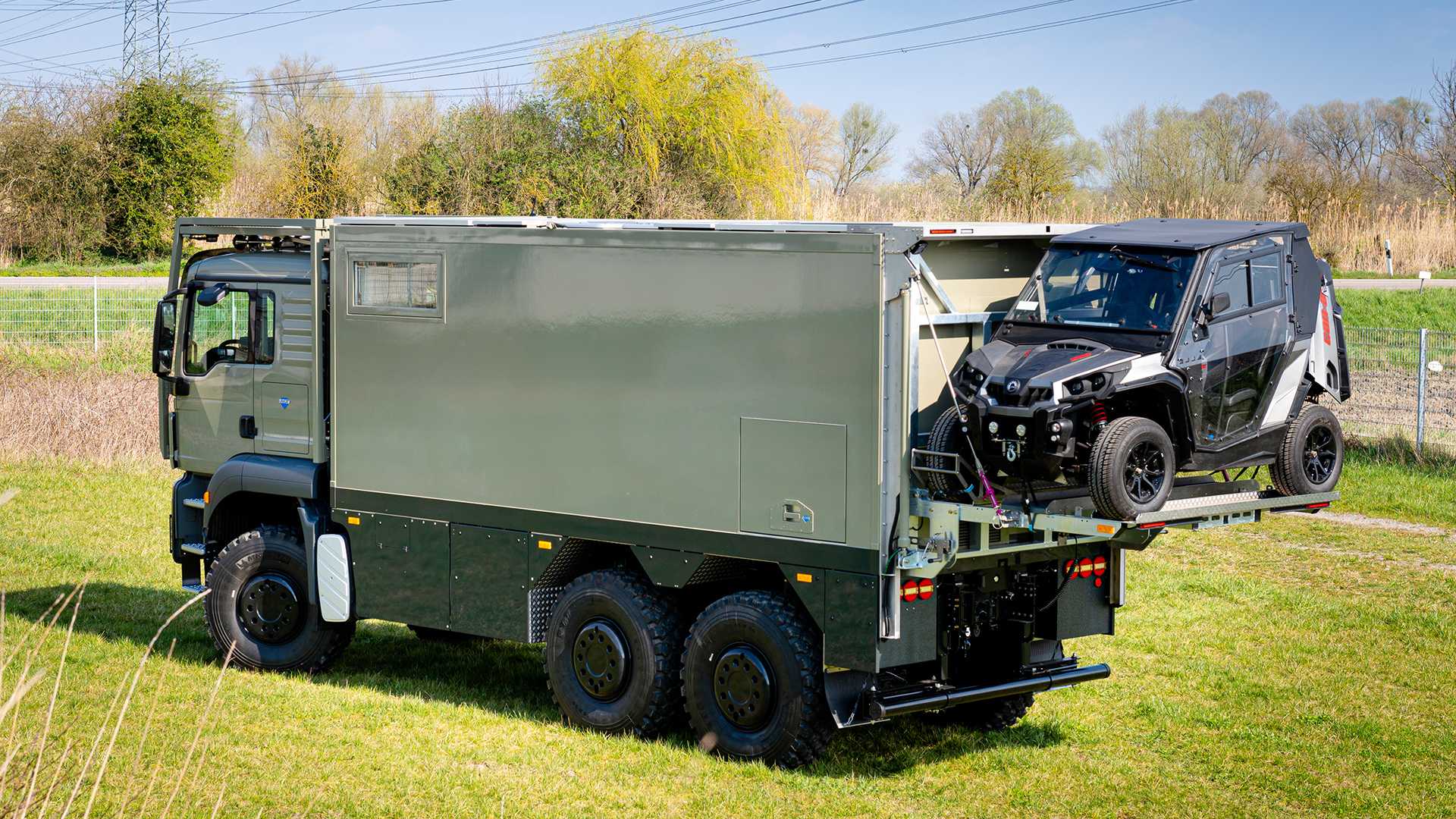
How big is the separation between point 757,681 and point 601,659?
1.15 meters

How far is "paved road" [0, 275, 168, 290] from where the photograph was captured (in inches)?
1264

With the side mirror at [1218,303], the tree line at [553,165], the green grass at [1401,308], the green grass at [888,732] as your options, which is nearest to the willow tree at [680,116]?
the tree line at [553,165]

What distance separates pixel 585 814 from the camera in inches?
298

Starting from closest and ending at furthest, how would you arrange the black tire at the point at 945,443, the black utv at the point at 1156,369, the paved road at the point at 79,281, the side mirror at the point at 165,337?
the black utv at the point at 1156,369
the black tire at the point at 945,443
the side mirror at the point at 165,337
the paved road at the point at 79,281

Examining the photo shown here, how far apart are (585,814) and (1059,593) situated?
122 inches

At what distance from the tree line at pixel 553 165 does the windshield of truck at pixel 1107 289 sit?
18034 mm

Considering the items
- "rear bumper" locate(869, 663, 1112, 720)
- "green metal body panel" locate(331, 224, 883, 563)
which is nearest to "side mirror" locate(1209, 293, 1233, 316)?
"green metal body panel" locate(331, 224, 883, 563)

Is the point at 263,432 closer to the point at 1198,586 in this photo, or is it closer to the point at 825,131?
the point at 1198,586

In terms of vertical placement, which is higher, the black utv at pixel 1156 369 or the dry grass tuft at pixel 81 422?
the black utv at pixel 1156 369

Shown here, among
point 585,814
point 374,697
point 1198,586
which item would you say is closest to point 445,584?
point 374,697

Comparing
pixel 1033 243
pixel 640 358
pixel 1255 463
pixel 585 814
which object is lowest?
pixel 585 814

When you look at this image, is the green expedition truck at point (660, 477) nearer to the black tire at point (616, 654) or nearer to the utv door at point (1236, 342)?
the black tire at point (616, 654)

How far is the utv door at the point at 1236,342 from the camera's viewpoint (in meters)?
7.88

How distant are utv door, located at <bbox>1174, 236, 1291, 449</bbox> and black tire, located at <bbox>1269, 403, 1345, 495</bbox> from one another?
12.5 inches
